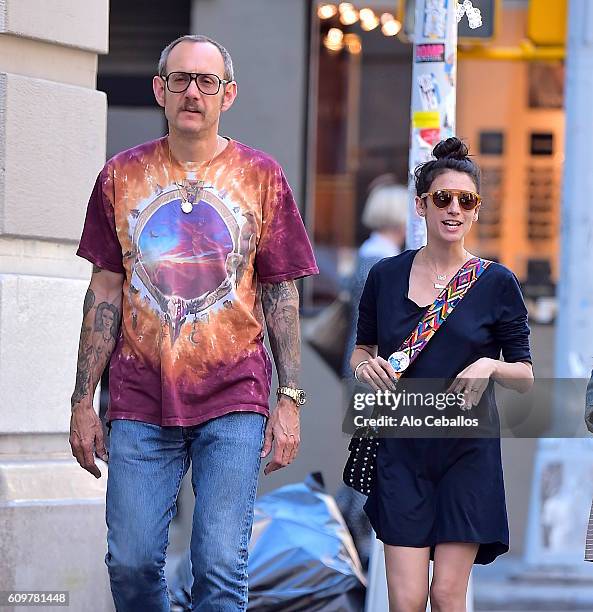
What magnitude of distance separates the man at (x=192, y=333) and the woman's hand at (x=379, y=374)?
23 cm

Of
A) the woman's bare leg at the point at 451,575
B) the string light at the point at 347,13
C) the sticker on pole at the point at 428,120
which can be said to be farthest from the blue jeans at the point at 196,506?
the string light at the point at 347,13

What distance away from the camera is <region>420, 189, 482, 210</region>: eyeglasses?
4855 mm

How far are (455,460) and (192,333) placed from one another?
94 centimetres

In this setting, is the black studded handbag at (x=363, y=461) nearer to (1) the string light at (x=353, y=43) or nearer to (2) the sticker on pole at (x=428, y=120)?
(2) the sticker on pole at (x=428, y=120)

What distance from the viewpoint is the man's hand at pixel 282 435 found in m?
4.71

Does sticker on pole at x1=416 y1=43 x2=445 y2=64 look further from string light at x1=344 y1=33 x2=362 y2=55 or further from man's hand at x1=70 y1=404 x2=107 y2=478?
string light at x1=344 y1=33 x2=362 y2=55

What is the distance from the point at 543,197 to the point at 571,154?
8.25ft

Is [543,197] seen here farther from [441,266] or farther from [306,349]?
[441,266]

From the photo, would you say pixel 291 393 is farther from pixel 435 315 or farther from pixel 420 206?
pixel 420 206

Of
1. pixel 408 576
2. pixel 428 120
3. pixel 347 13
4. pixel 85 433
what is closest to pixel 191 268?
pixel 85 433

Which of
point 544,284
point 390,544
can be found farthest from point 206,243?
point 544,284

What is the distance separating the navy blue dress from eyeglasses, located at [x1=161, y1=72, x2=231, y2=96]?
3.16ft

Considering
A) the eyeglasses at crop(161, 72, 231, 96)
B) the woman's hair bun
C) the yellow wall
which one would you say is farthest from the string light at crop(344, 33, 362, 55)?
the eyeglasses at crop(161, 72, 231, 96)

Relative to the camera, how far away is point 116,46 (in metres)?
10.5
